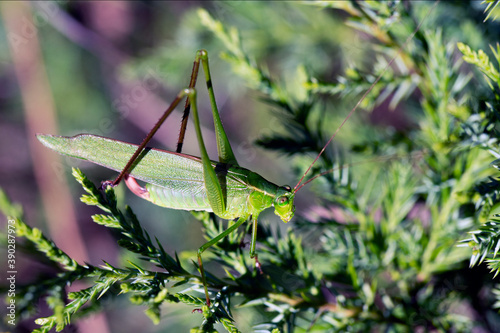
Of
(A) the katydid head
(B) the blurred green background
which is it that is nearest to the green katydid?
(A) the katydid head

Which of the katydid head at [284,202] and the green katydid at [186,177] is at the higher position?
the katydid head at [284,202]

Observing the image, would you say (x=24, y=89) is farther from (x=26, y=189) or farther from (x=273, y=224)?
(x=273, y=224)

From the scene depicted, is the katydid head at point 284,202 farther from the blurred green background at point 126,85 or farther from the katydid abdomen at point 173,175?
the blurred green background at point 126,85

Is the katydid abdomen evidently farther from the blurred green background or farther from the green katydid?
the blurred green background

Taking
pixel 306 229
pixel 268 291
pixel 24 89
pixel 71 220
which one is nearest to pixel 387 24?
pixel 306 229

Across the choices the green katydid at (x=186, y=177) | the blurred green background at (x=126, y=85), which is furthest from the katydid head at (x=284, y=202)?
the blurred green background at (x=126, y=85)

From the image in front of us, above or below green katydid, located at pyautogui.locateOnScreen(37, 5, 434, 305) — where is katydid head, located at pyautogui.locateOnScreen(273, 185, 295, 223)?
above
